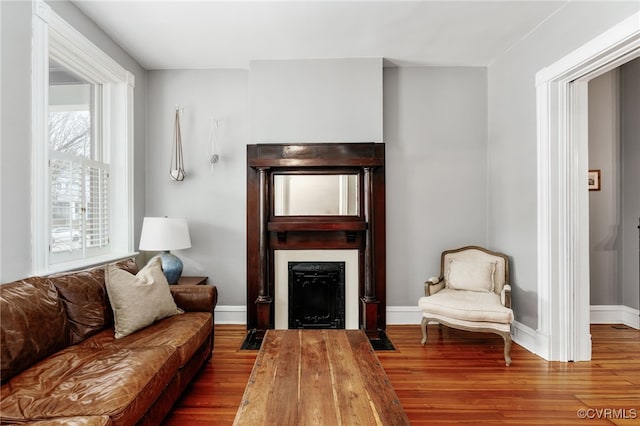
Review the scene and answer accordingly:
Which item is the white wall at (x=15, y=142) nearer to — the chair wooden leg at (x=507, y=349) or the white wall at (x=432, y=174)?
the white wall at (x=432, y=174)

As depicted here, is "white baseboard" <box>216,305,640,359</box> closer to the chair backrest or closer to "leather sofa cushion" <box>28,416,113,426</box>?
the chair backrest

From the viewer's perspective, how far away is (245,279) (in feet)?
12.6

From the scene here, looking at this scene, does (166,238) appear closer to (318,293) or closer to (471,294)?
(318,293)

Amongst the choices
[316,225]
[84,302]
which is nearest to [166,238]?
[84,302]

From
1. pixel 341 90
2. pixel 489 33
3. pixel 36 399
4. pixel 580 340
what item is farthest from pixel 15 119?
pixel 580 340

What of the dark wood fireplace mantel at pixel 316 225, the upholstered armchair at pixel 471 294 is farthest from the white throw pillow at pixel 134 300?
the upholstered armchair at pixel 471 294

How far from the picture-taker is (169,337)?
214cm

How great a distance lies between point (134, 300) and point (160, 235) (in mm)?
997

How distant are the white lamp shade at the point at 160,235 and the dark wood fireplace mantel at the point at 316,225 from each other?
0.72 metres

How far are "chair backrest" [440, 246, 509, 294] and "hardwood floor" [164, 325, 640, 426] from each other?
1.85 ft

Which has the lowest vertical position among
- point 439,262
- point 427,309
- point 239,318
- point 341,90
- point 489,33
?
point 239,318

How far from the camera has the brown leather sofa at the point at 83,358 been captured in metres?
1.40

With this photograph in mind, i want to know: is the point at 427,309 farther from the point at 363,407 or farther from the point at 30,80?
the point at 30,80

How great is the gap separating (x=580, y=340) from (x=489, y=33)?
8.84 ft
